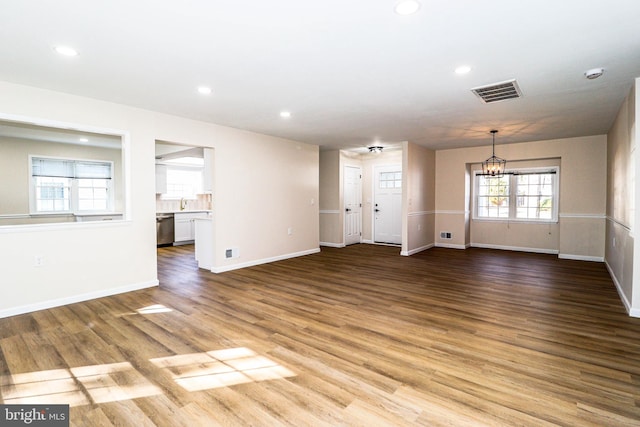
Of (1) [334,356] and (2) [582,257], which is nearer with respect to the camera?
(1) [334,356]

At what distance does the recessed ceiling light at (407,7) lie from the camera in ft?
6.55

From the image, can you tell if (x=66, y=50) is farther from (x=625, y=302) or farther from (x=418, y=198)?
(x=418, y=198)

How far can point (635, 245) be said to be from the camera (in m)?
3.28

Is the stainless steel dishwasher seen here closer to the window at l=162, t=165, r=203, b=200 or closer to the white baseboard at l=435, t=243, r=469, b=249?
the window at l=162, t=165, r=203, b=200

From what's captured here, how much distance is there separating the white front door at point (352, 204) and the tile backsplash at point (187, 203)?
4.37 metres

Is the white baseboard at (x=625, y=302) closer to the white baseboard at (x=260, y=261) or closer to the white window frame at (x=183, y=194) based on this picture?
the white baseboard at (x=260, y=261)

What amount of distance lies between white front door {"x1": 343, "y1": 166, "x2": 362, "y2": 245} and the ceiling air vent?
4.81 meters

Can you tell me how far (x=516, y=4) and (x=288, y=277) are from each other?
424 cm

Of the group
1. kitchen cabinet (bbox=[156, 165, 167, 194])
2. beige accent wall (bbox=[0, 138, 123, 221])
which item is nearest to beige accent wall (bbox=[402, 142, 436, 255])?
kitchen cabinet (bbox=[156, 165, 167, 194])

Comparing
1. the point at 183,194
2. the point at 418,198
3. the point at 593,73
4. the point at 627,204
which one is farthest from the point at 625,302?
the point at 183,194

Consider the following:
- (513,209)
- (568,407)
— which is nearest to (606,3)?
(568,407)

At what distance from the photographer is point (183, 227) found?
335 inches

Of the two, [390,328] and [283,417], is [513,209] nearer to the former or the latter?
[390,328]

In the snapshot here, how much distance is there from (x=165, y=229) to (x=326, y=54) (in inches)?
280
